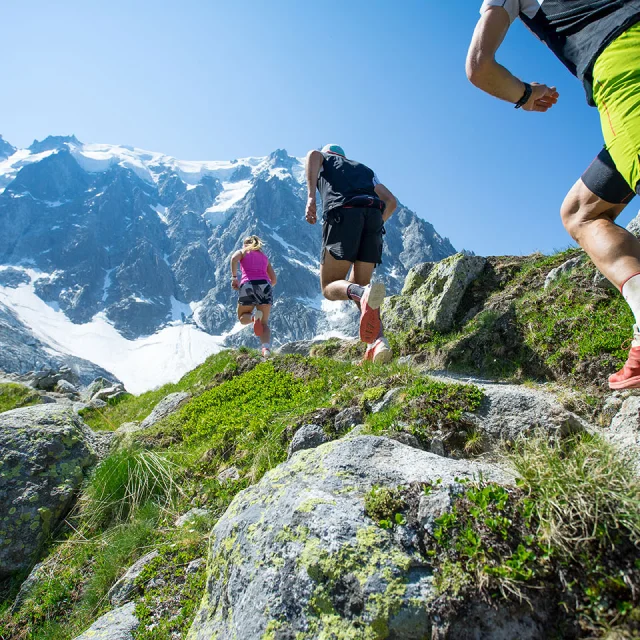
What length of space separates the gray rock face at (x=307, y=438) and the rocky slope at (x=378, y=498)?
0.02 meters

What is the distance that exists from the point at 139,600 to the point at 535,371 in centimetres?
471

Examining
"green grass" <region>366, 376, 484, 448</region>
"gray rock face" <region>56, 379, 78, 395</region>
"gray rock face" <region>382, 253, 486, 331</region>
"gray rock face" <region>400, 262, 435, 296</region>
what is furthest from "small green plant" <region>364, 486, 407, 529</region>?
"gray rock face" <region>56, 379, 78, 395</region>

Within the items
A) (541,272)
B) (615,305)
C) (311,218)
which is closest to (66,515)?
(311,218)

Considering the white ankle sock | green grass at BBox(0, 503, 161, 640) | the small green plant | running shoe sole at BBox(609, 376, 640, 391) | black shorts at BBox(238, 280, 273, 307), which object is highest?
black shorts at BBox(238, 280, 273, 307)

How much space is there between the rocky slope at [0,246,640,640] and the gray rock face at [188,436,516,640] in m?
0.01

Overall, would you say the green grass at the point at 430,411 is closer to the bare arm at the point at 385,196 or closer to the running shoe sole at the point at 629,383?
the running shoe sole at the point at 629,383

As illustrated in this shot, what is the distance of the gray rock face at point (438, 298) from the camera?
24.7 feet

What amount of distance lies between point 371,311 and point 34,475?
14.3 feet

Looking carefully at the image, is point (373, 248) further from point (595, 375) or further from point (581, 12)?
point (581, 12)

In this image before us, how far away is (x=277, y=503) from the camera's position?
2.62 metres

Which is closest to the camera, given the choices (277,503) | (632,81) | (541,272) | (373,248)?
(632,81)

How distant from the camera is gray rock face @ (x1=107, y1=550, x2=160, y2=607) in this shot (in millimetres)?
3463

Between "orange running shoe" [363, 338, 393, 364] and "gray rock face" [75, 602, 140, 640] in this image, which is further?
"orange running shoe" [363, 338, 393, 364]

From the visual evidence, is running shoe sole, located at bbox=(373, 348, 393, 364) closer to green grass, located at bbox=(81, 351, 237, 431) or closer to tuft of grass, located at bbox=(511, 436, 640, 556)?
tuft of grass, located at bbox=(511, 436, 640, 556)
